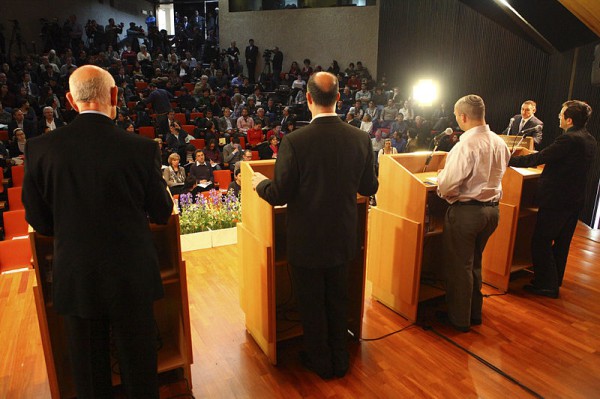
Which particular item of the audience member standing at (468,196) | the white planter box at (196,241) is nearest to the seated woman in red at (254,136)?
the white planter box at (196,241)

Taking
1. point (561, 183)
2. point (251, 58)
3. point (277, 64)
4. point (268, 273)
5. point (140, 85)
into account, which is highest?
point (251, 58)

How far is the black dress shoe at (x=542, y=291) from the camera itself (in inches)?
128

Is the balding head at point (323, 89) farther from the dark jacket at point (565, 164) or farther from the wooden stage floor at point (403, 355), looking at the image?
the dark jacket at point (565, 164)

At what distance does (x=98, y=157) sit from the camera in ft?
4.65

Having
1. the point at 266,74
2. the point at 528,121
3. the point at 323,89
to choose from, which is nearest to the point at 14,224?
the point at 323,89

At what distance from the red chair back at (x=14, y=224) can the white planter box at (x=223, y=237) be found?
1.79 metres

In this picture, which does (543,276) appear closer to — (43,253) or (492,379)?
(492,379)

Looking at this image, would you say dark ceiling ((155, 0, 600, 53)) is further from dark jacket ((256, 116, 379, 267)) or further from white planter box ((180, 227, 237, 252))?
white planter box ((180, 227, 237, 252))

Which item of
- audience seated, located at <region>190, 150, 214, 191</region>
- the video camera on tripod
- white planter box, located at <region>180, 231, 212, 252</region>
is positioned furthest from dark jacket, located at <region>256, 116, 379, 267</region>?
the video camera on tripod

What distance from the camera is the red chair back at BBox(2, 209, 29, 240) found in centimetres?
400

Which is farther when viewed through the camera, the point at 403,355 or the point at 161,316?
the point at 403,355

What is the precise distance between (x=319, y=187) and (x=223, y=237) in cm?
265

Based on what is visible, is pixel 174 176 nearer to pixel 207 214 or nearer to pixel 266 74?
pixel 207 214

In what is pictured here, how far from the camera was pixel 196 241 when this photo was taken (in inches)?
171
